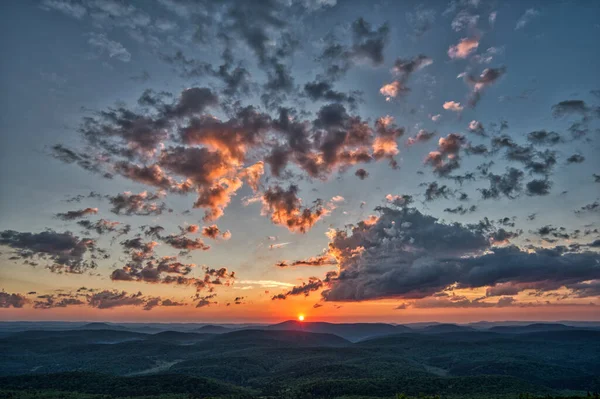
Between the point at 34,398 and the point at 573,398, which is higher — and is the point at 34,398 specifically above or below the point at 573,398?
below

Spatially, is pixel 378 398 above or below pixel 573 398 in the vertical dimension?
below

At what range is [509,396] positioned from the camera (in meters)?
190

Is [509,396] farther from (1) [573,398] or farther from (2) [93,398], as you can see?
(2) [93,398]

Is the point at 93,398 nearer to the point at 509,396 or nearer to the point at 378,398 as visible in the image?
the point at 378,398

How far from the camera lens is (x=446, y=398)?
19225 cm

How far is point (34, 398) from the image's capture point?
19738cm

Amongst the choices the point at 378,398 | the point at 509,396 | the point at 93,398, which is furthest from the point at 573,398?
the point at 93,398

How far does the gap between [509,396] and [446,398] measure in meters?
32.6

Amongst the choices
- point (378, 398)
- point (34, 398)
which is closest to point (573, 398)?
point (378, 398)

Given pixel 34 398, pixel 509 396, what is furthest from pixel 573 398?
pixel 34 398

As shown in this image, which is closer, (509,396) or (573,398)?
(573,398)

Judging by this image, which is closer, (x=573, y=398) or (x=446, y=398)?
(x=573, y=398)

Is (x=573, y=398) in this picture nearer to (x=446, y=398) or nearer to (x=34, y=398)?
(x=446, y=398)

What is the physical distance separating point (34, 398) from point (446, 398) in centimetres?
22345
